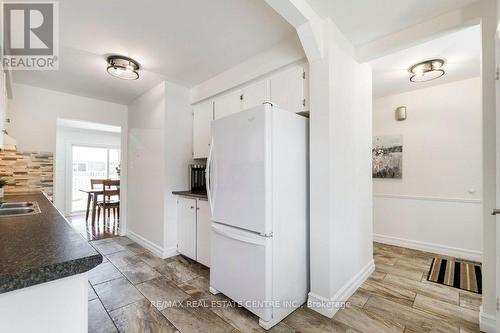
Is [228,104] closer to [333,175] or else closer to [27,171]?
[333,175]

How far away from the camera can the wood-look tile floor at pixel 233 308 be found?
5.70ft

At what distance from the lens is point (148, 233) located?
3455mm

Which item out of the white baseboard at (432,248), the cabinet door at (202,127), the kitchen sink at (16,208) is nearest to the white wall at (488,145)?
the white baseboard at (432,248)

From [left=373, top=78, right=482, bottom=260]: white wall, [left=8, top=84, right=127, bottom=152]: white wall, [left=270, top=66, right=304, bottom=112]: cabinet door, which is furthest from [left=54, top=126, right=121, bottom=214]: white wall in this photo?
[left=373, top=78, right=482, bottom=260]: white wall

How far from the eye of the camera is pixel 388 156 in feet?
12.3

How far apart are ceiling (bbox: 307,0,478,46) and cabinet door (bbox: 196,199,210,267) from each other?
7.29 ft

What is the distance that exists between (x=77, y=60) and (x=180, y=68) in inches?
43.8

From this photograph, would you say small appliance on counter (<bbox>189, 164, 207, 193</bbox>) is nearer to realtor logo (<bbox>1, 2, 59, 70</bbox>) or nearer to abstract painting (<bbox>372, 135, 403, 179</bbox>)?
realtor logo (<bbox>1, 2, 59, 70</bbox>)

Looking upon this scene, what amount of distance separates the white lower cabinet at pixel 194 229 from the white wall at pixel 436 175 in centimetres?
290

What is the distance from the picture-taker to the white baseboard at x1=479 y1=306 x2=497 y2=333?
1.63 m

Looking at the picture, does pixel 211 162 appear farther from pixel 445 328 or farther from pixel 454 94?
pixel 454 94

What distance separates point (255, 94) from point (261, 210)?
1.41m

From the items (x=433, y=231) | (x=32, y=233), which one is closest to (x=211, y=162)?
(x=32, y=233)

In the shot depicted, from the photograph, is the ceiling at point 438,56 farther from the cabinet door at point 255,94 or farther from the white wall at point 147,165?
the white wall at point 147,165
